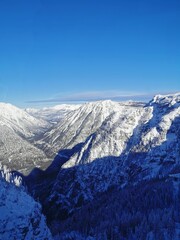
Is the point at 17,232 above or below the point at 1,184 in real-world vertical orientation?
below

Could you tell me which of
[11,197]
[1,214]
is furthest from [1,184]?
[1,214]

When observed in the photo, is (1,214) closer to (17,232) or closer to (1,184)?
(17,232)

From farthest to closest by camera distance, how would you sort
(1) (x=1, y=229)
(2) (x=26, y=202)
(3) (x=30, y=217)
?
(2) (x=26, y=202)
(3) (x=30, y=217)
(1) (x=1, y=229)

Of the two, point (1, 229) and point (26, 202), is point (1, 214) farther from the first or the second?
point (26, 202)

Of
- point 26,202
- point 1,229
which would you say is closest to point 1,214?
point 1,229

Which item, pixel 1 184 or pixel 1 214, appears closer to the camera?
pixel 1 214

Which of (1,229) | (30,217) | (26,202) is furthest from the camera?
(26,202)
